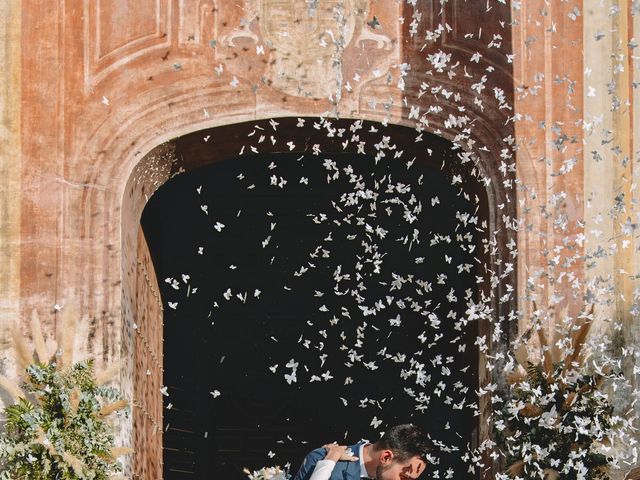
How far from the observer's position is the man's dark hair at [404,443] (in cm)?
623

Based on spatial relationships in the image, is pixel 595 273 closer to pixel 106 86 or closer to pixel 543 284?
pixel 543 284

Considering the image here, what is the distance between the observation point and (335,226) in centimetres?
1027

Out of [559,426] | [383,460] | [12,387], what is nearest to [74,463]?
[12,387]

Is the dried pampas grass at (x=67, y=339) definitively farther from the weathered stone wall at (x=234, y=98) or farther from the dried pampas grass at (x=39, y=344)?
the weathered stone wall at (x=234, y=98)

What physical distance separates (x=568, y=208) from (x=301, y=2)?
1725 millimetres

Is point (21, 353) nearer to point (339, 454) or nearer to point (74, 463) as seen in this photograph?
point (74, 463)

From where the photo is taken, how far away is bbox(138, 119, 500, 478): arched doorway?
10.1 meters

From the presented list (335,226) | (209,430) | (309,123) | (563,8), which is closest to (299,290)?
(335,226)

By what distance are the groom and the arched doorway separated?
3541 millimetres

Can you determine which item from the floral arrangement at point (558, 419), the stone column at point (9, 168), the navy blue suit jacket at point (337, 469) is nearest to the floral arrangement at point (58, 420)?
the stone column at point (9, 168)

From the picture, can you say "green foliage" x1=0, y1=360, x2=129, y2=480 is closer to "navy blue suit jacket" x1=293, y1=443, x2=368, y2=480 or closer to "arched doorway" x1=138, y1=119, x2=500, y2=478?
"navy blue suit jacket" x1=293, y1=443, x2=368, y2=480

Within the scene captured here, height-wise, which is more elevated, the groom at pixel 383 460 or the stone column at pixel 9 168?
the stone column at pixel 9 168

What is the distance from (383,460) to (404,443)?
0.38ft

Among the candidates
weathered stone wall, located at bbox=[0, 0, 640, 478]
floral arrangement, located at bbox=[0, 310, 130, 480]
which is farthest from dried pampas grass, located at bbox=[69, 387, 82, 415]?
weathered stone wall, located at bbox=[0, 0, 640, 478]
